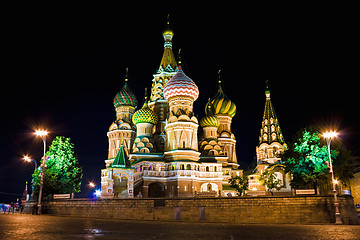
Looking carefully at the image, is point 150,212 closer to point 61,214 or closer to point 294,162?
point 61,214

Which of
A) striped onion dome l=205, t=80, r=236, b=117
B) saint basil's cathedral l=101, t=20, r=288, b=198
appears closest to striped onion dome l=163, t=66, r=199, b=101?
saint basil's cathedral l=101, t=20, r=288, b=198

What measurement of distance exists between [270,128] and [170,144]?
67.4ft

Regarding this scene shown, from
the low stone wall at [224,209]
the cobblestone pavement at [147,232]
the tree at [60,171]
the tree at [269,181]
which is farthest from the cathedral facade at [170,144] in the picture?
the cobblestone pavement at [147,232]

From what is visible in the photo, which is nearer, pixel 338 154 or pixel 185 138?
pixel 338 154

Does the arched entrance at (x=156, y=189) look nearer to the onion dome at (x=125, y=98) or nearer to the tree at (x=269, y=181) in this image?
the tree at (x=269, y=181)

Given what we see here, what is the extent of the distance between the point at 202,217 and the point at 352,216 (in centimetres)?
1083

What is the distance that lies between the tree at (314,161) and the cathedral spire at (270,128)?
1035 inches

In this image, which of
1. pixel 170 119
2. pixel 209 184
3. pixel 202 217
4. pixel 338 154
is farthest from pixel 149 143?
pixel 338 154

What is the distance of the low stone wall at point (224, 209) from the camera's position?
24000 mm

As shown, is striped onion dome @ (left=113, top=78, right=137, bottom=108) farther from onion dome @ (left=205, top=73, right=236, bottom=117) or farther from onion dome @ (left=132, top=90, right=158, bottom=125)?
onion dome @ (left=205, top=73, right=236, bottom=117)

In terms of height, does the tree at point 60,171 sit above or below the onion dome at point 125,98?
below

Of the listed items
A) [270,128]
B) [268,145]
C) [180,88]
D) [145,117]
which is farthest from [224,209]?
[270,128]

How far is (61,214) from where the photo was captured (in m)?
29.4

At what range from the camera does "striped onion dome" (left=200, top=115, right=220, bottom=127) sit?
52094 mm
